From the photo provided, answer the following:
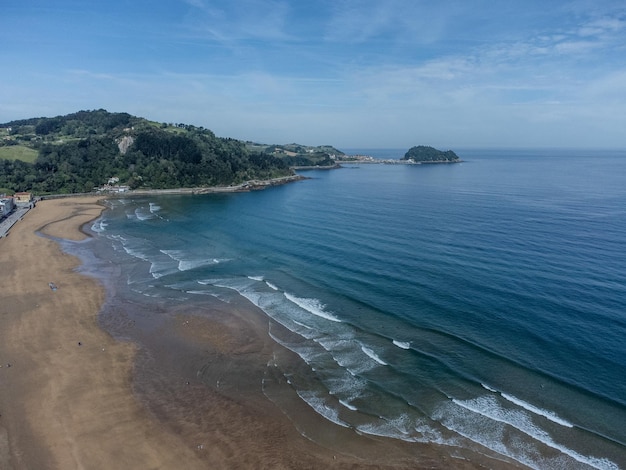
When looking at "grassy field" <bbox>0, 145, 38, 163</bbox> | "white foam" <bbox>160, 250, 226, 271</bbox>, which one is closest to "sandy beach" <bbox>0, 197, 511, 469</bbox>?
"white foam" <bbox>160, 250, 226, 271</bbox>

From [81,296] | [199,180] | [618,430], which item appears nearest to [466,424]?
[618,430]

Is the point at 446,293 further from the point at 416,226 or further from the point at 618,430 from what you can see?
the point at 416,226

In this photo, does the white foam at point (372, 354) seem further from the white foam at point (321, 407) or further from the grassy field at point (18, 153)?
the grassy field at point (18, 153)

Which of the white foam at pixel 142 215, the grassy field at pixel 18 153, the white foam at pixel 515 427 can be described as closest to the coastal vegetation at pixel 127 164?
the grassy field at pixel 18 153

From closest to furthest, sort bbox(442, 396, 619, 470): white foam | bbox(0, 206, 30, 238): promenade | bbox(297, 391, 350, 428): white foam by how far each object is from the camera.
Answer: bbox(442, 396, 619, 470): white foam
bbox(297, 391, 350, 428): white foam
bbox(0, 206, 30, 238): promenade

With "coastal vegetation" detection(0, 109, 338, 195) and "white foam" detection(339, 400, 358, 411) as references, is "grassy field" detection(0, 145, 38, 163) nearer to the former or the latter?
"coastal vegetation" detection(0, 109, 338, 195)
